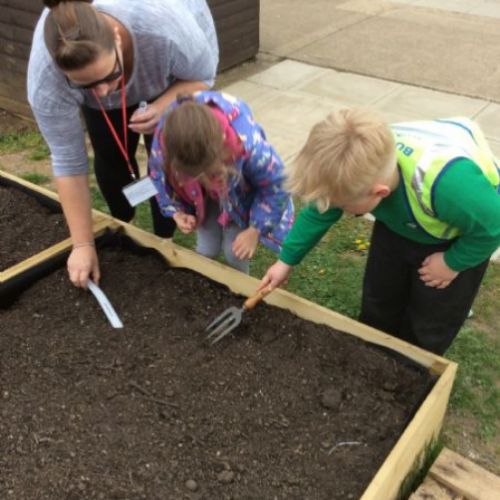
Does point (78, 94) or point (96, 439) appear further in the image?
point (78, 94)

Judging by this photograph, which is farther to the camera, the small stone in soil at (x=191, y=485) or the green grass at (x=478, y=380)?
the green grass at (x=478, y=380)

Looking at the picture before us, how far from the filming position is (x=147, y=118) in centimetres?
225

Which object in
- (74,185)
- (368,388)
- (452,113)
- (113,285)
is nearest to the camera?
(368,388)

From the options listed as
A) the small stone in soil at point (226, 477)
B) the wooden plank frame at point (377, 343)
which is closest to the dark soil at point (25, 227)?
the wooden plank frame at point (377, 343)

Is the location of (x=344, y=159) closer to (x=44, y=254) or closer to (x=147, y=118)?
(x=147, y=118)

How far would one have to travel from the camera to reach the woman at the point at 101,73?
1754 millimetres

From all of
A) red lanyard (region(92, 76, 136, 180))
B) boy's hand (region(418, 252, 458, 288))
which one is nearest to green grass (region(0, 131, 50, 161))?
red lanyard (region(92, 76, 136, 180))

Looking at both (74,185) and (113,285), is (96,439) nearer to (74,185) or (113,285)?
(113,285)

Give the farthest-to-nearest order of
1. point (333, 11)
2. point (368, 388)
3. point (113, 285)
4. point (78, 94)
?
point (333, 11), point (113, 285), point (78, 94), point (368, 388)

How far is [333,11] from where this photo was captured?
817cm

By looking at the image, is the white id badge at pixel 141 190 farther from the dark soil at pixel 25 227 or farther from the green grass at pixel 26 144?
the green grass at pixel 26 144

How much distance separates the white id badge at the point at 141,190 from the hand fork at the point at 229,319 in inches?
21.5

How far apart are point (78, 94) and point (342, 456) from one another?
1504 mm

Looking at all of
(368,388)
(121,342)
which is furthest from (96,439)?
(368,388)
